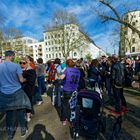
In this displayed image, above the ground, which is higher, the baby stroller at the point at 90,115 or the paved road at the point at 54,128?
the baby stroller at the point at 90,115

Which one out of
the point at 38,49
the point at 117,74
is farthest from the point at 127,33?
the point at 38,49

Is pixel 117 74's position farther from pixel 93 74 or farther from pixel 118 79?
pixel 93 74

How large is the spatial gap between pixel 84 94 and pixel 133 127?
77.4 inches

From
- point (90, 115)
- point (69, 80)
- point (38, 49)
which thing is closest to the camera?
point (90, 115)

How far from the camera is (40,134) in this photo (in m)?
6.79

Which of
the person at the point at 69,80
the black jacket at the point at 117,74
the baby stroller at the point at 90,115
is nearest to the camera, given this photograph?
the baby stroller at the point at 90,115

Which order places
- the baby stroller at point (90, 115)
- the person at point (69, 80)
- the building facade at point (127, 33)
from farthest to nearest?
the building facade at point (127, 33), the person at point (69, 80), the baby stroller at point (90, 115)

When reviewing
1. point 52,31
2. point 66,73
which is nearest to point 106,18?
point 66,73

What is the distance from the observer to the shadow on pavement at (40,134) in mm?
6487

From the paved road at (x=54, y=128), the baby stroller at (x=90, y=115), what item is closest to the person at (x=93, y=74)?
the paved road at (x=54, y=128)

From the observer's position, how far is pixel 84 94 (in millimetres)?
6152

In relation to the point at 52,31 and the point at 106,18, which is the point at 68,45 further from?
the point at 106,18

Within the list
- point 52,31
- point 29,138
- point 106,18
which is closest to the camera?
point 29,138

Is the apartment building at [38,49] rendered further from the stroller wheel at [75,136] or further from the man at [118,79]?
the stroller wheel at [75,136]
